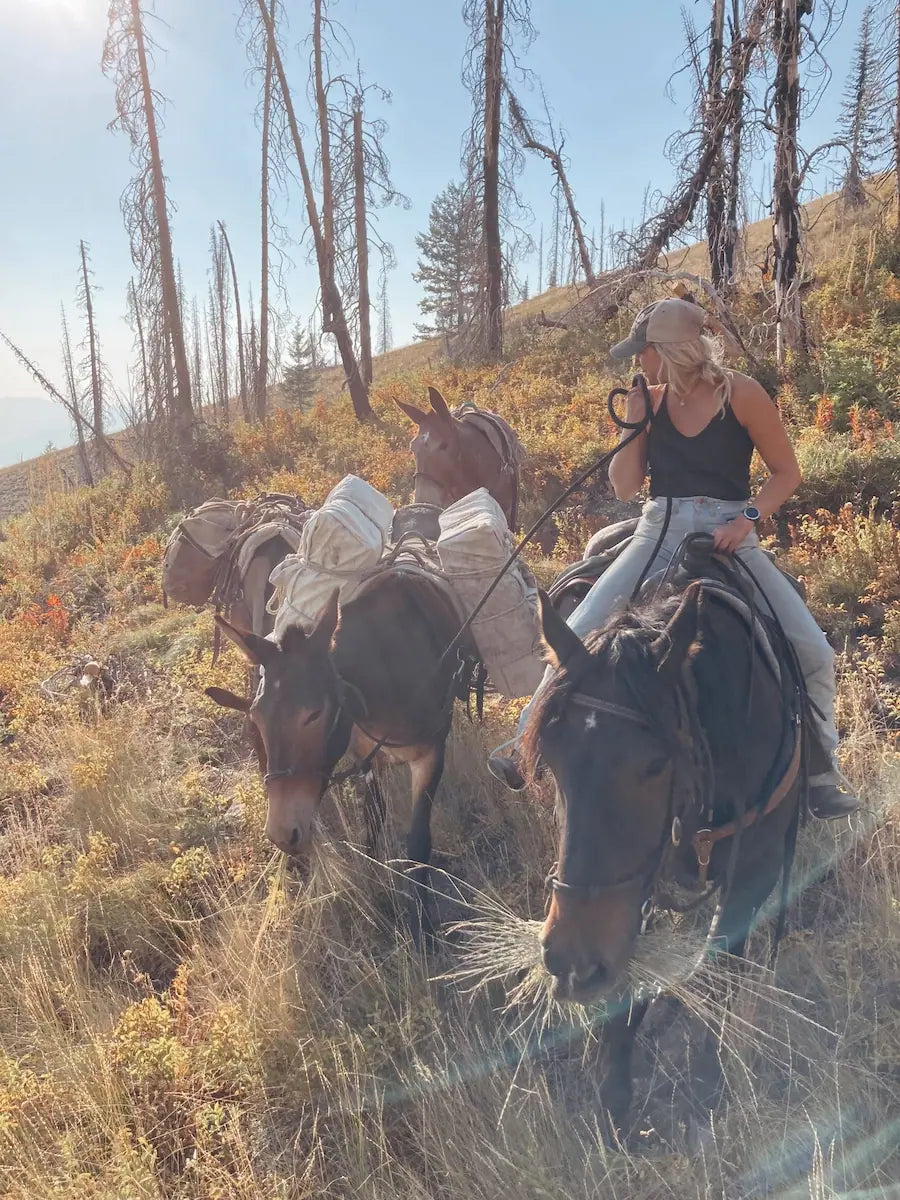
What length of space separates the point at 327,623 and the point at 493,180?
18.1m

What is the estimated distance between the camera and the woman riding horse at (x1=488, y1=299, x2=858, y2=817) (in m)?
2.86

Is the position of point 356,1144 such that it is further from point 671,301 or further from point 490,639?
point 671,301

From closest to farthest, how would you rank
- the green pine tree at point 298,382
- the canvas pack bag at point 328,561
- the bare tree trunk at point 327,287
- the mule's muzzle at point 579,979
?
the mule's muzzle at point 579,979 < the canvas pack bag at point 328,561 < the bare tree trunk at point 327,287 < the green pine tree at point 298,382

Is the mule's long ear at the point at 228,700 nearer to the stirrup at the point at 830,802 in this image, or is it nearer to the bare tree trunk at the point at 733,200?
the stirrup at the point at 830,802

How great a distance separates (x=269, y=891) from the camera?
165 inches

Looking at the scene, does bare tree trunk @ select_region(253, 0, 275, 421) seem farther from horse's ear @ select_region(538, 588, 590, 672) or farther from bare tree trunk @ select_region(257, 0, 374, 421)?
horse's ear @ select_region(538, 588, 590, 672)

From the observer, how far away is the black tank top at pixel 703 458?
2959 mm

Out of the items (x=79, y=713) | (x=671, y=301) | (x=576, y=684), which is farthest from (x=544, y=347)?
Answer: (x=576, y=684)

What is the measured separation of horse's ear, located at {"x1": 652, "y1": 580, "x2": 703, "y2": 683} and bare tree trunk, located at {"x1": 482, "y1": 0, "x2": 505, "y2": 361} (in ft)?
57.4

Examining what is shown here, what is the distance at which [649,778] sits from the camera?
198 cm

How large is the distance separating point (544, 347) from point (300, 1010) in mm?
17306

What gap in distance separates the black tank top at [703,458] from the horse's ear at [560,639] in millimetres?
1261

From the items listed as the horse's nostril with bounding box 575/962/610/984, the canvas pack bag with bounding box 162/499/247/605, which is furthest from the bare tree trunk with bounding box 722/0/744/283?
the horse's nostril with bounding box 575/962/610/984

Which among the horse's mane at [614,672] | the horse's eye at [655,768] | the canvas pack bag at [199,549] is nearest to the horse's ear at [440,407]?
the canvas pack bag at [199,549]
